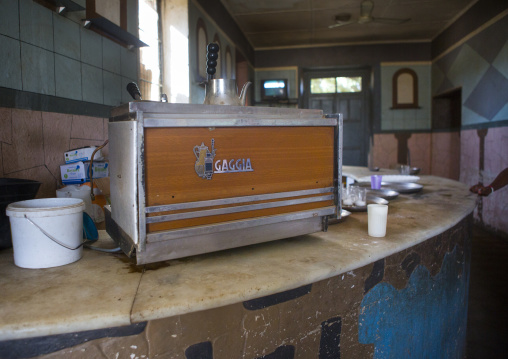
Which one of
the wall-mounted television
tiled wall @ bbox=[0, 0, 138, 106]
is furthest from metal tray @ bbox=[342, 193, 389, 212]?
the wall-mounted television

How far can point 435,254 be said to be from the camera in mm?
1611

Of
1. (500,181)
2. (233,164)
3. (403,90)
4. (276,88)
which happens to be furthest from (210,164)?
(403,90)

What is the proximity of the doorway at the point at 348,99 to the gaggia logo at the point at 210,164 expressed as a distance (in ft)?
22.9

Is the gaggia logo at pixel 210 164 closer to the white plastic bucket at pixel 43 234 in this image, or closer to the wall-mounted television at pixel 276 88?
the white plastic bucket at pixel 43 234

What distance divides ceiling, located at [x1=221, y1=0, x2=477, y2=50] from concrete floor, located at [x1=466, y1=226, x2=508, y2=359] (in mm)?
3467

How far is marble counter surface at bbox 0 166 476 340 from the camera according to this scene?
812mm

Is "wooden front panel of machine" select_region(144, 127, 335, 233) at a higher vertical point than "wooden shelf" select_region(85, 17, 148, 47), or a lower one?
lower

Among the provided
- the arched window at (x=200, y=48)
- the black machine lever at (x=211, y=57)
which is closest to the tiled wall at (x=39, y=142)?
the black machine lever at (x=211, y=57)

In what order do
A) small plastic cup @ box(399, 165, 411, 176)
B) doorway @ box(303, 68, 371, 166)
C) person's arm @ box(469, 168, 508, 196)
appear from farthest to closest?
doorway @ box(303, 68, 371, 166), small plastic cup @ box(399, 165, 411, 176), person's arm @ box(469, 168, 508, 196)

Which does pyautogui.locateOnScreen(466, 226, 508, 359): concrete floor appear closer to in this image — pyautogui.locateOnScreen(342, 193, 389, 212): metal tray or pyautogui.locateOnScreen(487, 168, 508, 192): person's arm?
pyautogui.locateOnScreen(487, 168, 508, 192): person's arm

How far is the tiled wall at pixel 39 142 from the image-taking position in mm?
1599

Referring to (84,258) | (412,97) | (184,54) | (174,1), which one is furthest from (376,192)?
(412,97)

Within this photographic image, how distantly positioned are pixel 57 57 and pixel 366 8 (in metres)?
4.65

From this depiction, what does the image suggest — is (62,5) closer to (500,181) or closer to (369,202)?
(369,202)
